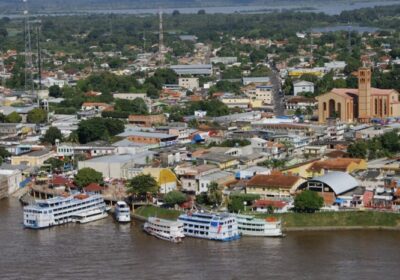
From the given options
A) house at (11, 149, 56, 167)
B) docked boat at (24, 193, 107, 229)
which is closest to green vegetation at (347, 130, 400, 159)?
docked boat at (24, 193, 107, 229)

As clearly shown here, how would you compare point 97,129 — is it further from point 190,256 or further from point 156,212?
point 190,256

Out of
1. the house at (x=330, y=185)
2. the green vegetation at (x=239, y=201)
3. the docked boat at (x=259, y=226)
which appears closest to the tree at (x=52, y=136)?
the green vegetation at (x=239, y=201)

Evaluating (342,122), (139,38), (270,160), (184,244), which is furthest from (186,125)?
(139,38)

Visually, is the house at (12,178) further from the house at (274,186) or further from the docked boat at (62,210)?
the house at (274,186)

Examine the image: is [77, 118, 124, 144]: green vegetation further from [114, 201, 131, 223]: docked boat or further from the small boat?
[114, 201, 131, 223]: docked boat

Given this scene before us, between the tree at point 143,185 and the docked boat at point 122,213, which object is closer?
the docked boat at point 122,213

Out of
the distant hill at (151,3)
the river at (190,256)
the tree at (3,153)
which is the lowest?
the river at (190,256)
